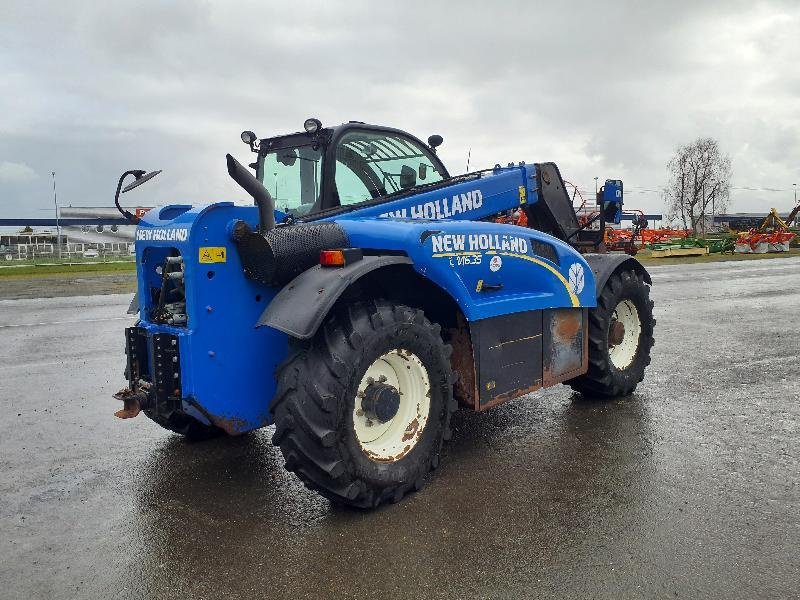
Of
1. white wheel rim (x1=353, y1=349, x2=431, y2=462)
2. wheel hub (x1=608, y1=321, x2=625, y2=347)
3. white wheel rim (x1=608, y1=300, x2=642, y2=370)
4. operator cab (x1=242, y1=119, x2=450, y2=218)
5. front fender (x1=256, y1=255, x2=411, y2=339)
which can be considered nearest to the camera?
front fender (x1=256, y1=255, x2=411, y2=339)

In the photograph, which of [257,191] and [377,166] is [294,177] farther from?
[257,191]

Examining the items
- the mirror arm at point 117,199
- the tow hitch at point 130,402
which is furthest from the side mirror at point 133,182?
the tow hitch at point 130,402

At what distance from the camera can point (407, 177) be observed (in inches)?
211

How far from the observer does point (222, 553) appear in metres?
3.28

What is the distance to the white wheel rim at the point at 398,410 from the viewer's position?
3830 mm

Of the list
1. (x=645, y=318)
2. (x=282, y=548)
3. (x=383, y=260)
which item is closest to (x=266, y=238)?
(x=383, y=260)

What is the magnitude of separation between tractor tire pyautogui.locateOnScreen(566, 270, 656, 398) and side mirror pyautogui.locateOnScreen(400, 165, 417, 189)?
1811 mm

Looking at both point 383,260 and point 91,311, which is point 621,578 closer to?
point 383,260

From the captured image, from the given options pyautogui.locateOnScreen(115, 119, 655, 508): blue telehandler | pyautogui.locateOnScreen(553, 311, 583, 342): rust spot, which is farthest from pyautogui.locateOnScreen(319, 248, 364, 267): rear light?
pyautogui.locateOnScreen(553, 311, 583, 342): rust spot

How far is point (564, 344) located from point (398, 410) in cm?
173

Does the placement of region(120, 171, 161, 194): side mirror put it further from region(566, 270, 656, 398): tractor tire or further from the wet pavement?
region(566, 270, 656, 398): tractor tire

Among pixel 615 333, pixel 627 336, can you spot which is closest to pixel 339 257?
pixel 615 333

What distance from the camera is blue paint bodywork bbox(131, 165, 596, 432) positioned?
3.73 meters

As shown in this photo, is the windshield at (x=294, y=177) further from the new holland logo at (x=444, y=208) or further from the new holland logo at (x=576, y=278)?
the new holland logo at (x=576, y=278)
